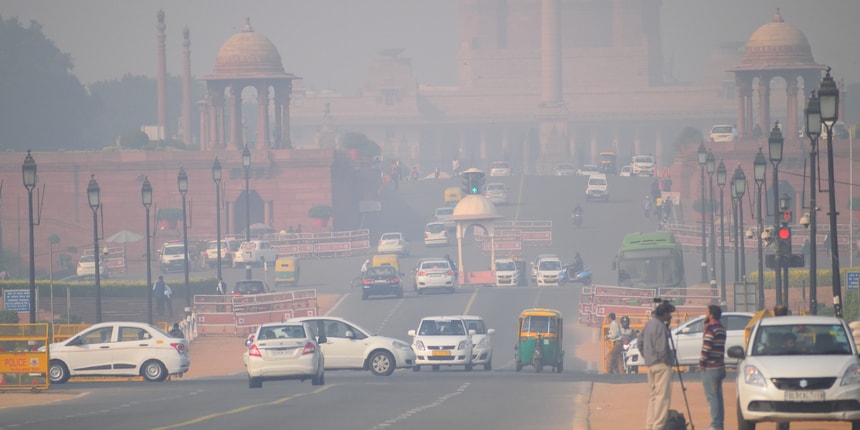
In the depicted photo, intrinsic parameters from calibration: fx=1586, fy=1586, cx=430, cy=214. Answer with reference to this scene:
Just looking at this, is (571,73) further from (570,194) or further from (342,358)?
(342,358)

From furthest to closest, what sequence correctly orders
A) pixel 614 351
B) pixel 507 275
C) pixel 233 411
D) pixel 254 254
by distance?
pixel 254 254, pixel 507 275, pixel 614 351, pixel 233 411

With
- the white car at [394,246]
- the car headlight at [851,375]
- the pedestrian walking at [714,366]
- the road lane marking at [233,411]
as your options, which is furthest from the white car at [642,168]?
the car headlight at [851,375]

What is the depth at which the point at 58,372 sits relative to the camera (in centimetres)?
3319

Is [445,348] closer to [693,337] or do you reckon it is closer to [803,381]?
[693,337]

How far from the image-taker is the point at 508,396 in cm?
2673

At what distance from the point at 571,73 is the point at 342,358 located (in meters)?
150

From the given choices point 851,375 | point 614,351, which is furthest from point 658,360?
point 614,351

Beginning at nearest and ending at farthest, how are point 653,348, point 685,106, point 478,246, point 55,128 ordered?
point 653,348 < point 478,246 < point 55,128 < point 685,106

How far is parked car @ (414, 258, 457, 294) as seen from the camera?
61062 millimetres

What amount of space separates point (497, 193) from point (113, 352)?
70.9 meters

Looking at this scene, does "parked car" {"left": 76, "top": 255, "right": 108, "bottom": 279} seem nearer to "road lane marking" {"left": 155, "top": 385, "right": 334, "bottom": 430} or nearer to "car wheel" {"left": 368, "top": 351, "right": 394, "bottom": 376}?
"car wheel" {"left": 368, "top": 351, "right": 394, "bottom": 376}

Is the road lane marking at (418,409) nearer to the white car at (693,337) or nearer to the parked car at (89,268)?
the white car at (693,337)

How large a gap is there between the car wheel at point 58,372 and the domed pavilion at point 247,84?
67.7 m

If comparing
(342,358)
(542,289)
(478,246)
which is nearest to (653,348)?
(342,358)
